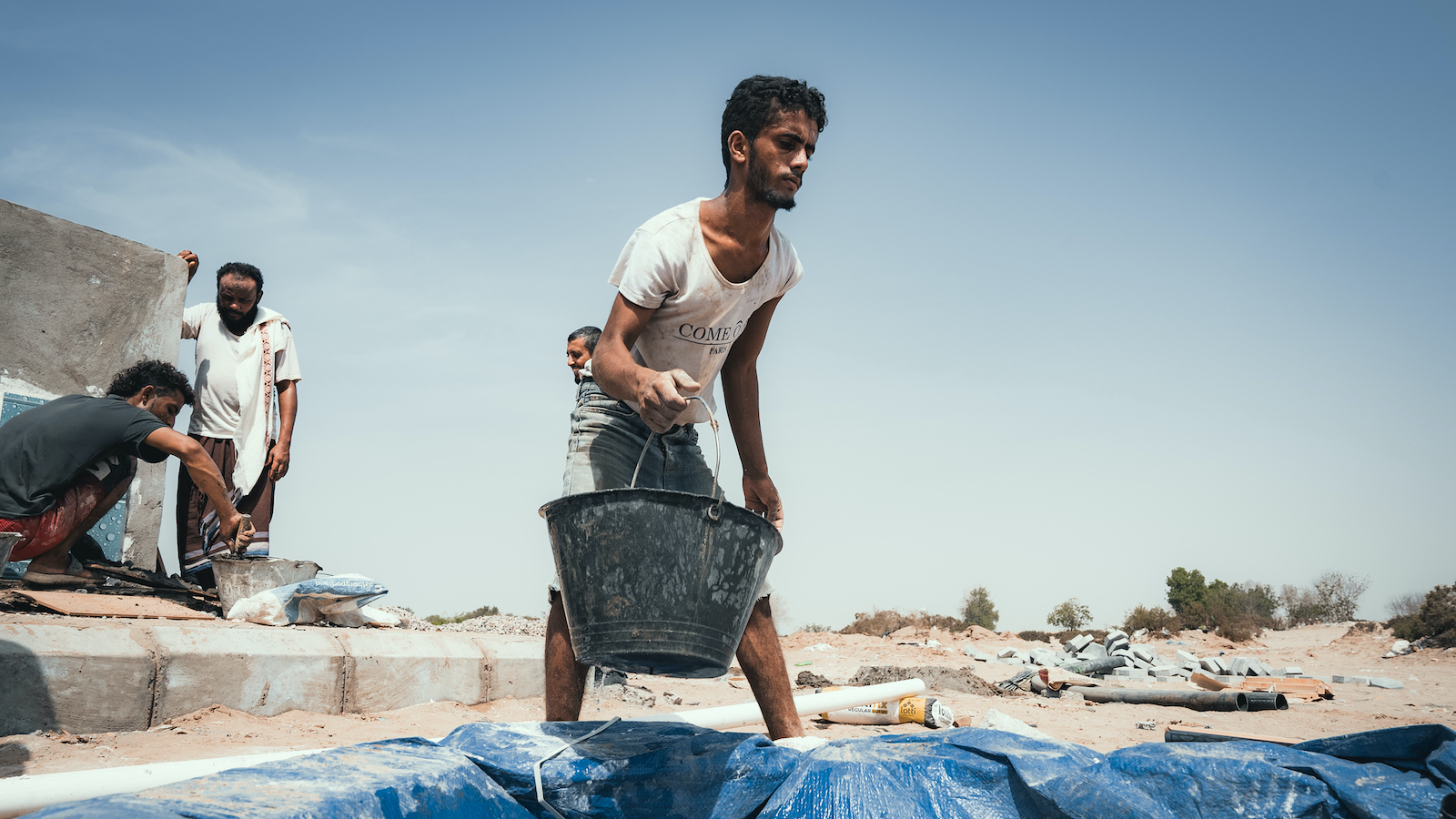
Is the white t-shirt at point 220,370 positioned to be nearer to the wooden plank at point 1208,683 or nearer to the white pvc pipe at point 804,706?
the white pvc pipe at point 804,706

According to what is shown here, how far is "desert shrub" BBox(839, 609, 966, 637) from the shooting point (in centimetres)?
1700

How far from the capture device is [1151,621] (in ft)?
59.3

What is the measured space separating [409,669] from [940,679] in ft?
14.4

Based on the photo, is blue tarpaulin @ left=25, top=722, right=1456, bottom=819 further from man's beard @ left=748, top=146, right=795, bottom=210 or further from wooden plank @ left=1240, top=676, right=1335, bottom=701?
wooden plank @ left=1240, top=676, right=1335, bottom=701

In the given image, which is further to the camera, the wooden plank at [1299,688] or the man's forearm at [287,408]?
the wooden plank at [1299,688]

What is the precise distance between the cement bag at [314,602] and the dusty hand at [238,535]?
1.00 ft

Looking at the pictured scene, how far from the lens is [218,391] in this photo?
5336 mm

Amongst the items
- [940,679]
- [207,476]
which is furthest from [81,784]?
[940,679]

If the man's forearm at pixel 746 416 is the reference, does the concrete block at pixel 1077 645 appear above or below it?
below

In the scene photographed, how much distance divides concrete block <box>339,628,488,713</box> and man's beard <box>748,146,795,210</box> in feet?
9.96

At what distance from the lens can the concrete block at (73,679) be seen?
122 inches

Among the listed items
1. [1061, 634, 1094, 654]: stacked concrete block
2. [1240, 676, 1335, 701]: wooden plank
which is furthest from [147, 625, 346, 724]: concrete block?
[1061, 634, 1094, 654]: stacked concrete block

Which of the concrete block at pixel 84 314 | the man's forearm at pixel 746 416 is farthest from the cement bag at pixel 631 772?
the concrete block at pixel 84 314

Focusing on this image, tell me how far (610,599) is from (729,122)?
1443 millimetres
